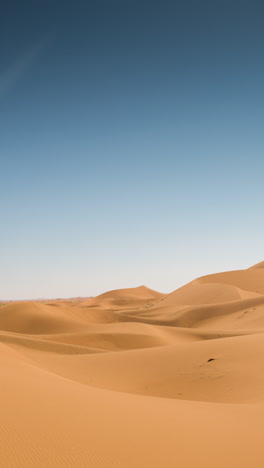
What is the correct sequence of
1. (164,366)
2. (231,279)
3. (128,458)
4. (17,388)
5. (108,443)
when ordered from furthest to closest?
1. (231,279)
2. (164,366)
3. (17,388)
4. (108,443)
5. (128,458)

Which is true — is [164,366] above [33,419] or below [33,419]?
below

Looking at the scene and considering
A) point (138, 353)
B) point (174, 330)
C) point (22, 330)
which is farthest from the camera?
point (22, 330)

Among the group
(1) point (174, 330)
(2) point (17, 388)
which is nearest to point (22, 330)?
(1) point (174, 330)

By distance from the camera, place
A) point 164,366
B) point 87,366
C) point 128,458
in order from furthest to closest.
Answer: point 87,366 < point 164,366 < point 128,458

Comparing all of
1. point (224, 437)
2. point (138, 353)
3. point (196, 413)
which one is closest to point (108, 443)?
point (224, 437)

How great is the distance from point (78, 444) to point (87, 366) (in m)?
9.15

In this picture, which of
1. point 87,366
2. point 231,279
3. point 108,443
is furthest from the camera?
point 231,279

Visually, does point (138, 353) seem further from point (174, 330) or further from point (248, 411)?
point (174, 330)

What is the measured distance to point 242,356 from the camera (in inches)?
468

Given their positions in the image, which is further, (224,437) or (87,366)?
(87,366)

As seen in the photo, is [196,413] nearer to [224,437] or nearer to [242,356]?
[224,437]

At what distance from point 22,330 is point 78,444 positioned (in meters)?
26.2

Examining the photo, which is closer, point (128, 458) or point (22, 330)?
point (128, 458)

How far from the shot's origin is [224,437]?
187 inches
